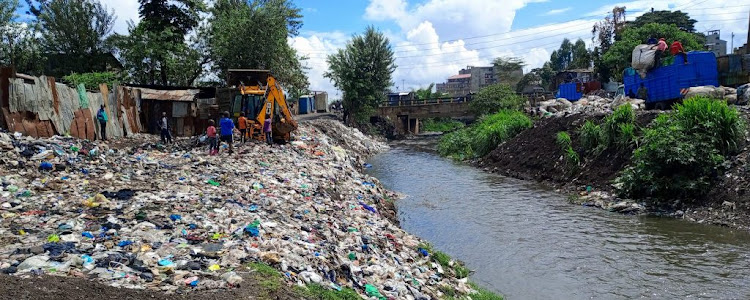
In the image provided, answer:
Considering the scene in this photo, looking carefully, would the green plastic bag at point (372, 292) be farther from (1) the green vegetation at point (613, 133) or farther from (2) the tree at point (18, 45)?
(2) the tree at point (18, 45)

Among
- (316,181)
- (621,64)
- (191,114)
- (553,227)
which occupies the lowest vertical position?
(553,227)

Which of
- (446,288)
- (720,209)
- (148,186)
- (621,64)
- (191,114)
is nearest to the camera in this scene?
(446,288)

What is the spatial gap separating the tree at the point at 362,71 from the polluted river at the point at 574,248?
24965 mm

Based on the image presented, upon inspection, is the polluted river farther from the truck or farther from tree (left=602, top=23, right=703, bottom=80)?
tree (left=602, top=23, right=703, bottom=80)

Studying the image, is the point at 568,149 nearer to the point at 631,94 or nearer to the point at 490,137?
the point at 631,94

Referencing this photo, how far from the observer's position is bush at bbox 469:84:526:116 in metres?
43.0

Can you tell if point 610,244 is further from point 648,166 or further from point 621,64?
point 621,64

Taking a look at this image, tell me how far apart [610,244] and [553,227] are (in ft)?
5.92

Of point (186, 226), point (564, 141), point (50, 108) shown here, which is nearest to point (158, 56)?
point (50, 108)

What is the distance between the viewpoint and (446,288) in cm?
766

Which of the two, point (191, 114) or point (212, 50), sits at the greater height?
point (212, 50)

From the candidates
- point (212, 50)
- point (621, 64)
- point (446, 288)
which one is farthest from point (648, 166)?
point (621, 64)

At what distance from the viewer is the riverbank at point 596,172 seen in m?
12.0

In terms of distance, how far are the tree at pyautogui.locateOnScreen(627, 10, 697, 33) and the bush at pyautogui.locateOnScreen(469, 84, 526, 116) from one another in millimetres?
21355
